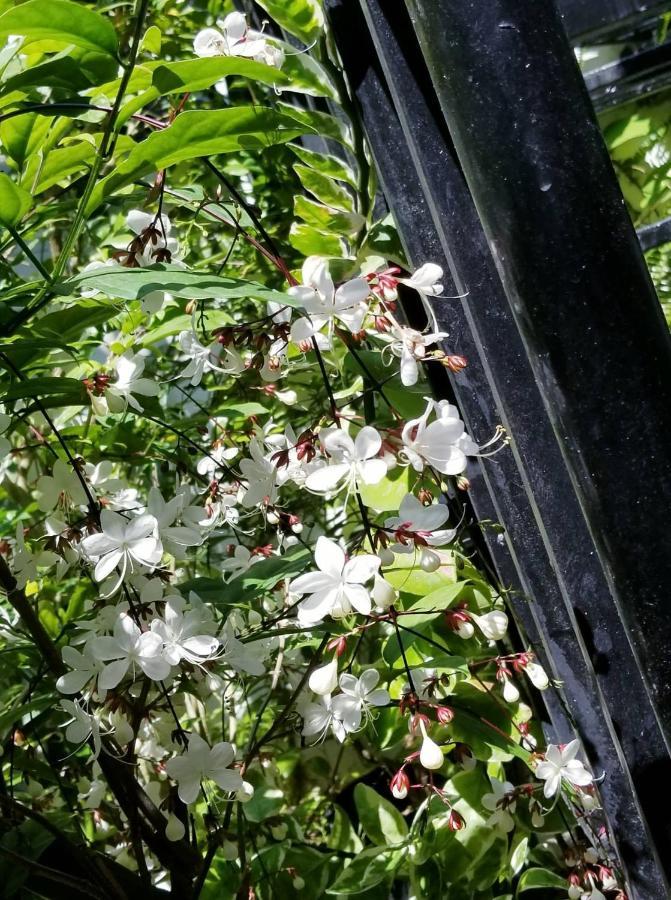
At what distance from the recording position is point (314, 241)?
0.74 meters

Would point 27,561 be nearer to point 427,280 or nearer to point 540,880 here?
point 427,280

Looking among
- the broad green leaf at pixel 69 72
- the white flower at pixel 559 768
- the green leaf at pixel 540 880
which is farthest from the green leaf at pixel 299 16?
the green leaf at pixel 540 880

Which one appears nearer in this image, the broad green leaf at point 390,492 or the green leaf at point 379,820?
the broad green leaf at point 390,492

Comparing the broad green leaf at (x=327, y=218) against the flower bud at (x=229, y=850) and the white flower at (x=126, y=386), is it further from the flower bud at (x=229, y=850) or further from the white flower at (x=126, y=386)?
the flower bud at (x=229, y=850)

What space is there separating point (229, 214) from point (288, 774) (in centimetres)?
90

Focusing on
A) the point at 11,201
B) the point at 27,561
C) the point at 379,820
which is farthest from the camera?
the point at 379,820

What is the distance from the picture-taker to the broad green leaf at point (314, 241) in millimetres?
727

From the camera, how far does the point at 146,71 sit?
1.86 feet

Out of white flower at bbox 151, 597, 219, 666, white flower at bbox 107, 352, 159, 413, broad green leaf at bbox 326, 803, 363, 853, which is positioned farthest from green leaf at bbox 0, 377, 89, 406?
broad green leaf at bbox 326, 803, 363, 853

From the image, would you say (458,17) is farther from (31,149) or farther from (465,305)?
(31,149)

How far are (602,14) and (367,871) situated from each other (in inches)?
32.9

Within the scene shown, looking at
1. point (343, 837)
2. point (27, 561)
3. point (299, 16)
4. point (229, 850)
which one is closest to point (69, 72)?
point (299, 16)

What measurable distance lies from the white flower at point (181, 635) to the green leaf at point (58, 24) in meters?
0.34

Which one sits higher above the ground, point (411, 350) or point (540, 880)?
point (411, 350)
